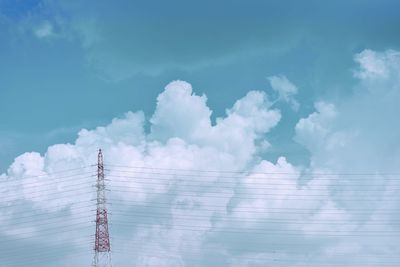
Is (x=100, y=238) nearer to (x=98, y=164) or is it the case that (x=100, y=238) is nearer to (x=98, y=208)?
(x=98, y=208)

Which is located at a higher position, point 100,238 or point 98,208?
point 98,208

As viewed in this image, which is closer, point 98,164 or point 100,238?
point 100,238

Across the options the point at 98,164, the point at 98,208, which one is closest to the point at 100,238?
the point at 98,208

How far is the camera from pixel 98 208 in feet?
282

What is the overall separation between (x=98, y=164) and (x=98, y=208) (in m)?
9.14

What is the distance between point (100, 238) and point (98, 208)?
5385mm

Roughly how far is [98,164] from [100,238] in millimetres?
14490

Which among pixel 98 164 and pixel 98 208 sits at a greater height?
pixel 98 164

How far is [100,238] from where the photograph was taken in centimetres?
8344

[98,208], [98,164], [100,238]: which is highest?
[98,164]

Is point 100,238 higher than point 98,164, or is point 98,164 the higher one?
point 98,164

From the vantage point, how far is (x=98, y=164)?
9119 cm
